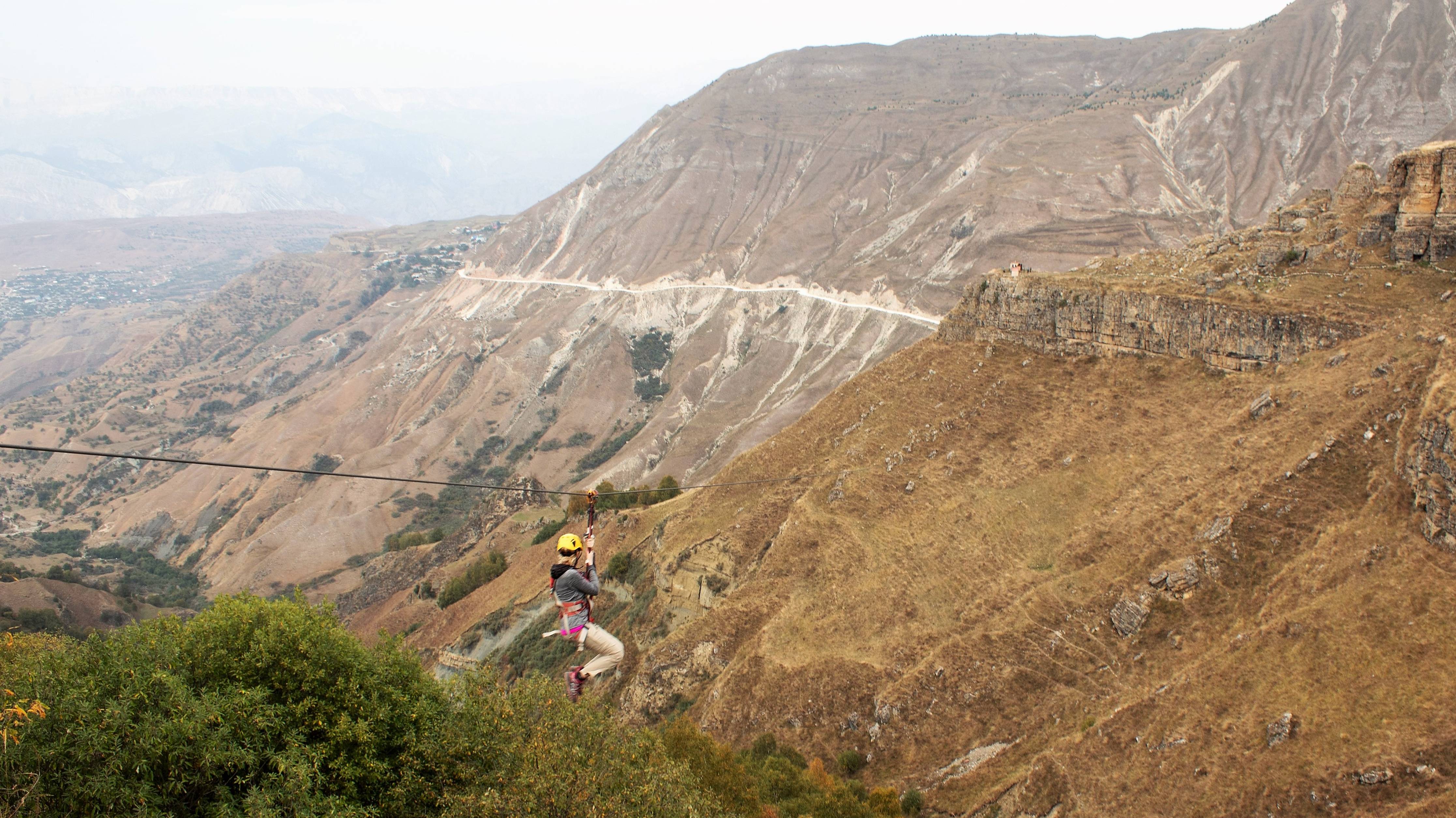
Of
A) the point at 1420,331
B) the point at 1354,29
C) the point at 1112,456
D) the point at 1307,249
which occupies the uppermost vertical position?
the point at 1354,29

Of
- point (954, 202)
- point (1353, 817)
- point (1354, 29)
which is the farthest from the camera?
point (1354, 29)

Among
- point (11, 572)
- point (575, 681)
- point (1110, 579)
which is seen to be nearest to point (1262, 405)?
point (1110, 579)

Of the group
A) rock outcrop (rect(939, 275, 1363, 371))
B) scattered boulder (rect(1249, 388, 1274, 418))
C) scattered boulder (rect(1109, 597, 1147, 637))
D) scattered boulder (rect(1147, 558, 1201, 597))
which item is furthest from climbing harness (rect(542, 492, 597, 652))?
rock outcrop (rect(939, 275, 1363, 371))

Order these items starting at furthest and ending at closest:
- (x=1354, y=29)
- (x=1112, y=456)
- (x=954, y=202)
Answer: (x=1354, y=29) < (x=954, y=202) < (x=1112, y=456)

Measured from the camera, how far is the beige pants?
1559 centimetres

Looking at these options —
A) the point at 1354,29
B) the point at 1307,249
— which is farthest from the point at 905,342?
the point at 1354,29

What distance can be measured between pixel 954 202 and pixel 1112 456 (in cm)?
11641

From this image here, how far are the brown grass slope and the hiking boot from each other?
15586mm

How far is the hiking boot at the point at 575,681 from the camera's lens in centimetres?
1605

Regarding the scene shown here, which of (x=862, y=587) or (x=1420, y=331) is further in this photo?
(x=862, y=587)

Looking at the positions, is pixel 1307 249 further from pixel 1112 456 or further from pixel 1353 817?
pixel 1353 817

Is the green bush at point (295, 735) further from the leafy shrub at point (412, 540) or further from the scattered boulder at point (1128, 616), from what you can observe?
the leafy shrub at point (412, 540)

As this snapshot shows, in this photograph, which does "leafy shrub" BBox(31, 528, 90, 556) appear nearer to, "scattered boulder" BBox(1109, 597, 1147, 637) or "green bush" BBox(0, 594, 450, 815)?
"green bush" BBox(0, 594, 450, 815)

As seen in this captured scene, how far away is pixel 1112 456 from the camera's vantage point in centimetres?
3625
